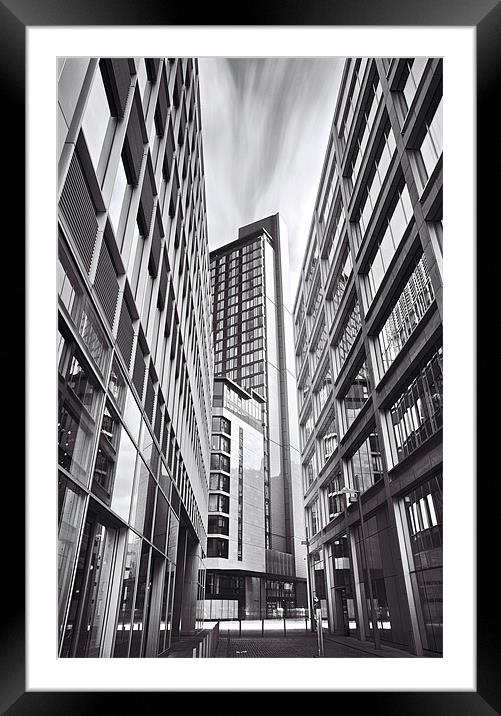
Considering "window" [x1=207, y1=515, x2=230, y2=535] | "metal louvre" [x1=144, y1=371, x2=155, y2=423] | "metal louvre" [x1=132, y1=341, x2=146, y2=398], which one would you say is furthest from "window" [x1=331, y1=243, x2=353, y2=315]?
"window" [x1=207, y1=515, x2=230, y2=535]

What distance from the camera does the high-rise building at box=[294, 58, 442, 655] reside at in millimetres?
16328

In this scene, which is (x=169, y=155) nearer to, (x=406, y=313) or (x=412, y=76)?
(x=412, y=76)

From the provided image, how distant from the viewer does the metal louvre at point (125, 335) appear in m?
10.5

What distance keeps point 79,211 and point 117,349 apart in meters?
3.15

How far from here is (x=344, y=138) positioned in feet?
95.9

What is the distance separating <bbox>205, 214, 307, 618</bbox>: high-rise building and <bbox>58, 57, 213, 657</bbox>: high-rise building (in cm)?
4529

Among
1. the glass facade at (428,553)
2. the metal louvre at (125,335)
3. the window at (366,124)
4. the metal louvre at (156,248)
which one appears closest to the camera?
the metal louvre at (125,335)

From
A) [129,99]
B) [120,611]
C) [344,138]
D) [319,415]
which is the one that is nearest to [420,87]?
[129,99]

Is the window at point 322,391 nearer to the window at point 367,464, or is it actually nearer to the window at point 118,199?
the window at point 367,464

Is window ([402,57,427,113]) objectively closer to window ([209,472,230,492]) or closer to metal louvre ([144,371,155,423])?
metal louvre ([144,371,155,423])

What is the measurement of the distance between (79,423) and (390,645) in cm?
1860
